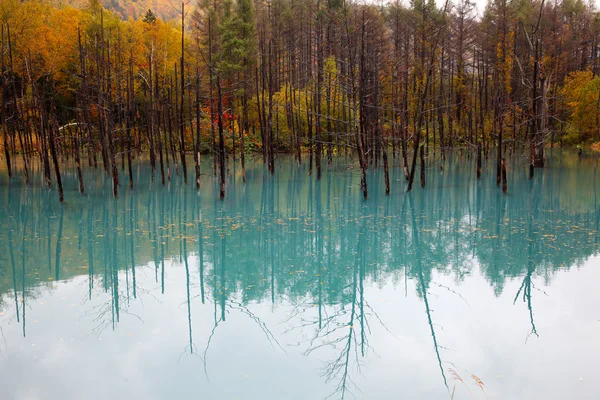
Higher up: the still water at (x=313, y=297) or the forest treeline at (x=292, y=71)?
the forest treeline at (x=292, y=71)

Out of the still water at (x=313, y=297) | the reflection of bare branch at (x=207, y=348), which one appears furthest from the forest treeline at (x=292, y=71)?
the reflection of bare branch at (x=207, y=348)

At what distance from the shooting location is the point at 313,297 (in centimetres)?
905

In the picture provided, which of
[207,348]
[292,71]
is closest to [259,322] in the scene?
[207,348]

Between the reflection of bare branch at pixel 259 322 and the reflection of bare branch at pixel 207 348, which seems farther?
the reflection of bare branch at pixel 259 322

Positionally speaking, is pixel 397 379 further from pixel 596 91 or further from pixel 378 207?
pixel 596 91

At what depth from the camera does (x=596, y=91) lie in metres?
38.8

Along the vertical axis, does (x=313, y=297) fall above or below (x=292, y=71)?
below

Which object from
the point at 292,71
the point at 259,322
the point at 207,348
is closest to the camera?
the point at 207,348

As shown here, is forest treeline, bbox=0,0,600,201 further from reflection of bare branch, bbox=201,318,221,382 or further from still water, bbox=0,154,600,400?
reflection of bare branch, bbox=201,318,221,382

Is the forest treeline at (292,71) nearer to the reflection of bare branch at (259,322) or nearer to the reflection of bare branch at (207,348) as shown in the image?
the reflection of bare branch at (259,322)

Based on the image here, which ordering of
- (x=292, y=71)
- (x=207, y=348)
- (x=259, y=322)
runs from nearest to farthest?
(x=207, y=348), (x=259, y=322), (x=292, y=71)

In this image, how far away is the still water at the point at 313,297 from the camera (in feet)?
20.6

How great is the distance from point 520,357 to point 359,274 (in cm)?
409

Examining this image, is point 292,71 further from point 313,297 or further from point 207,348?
point 207,348
